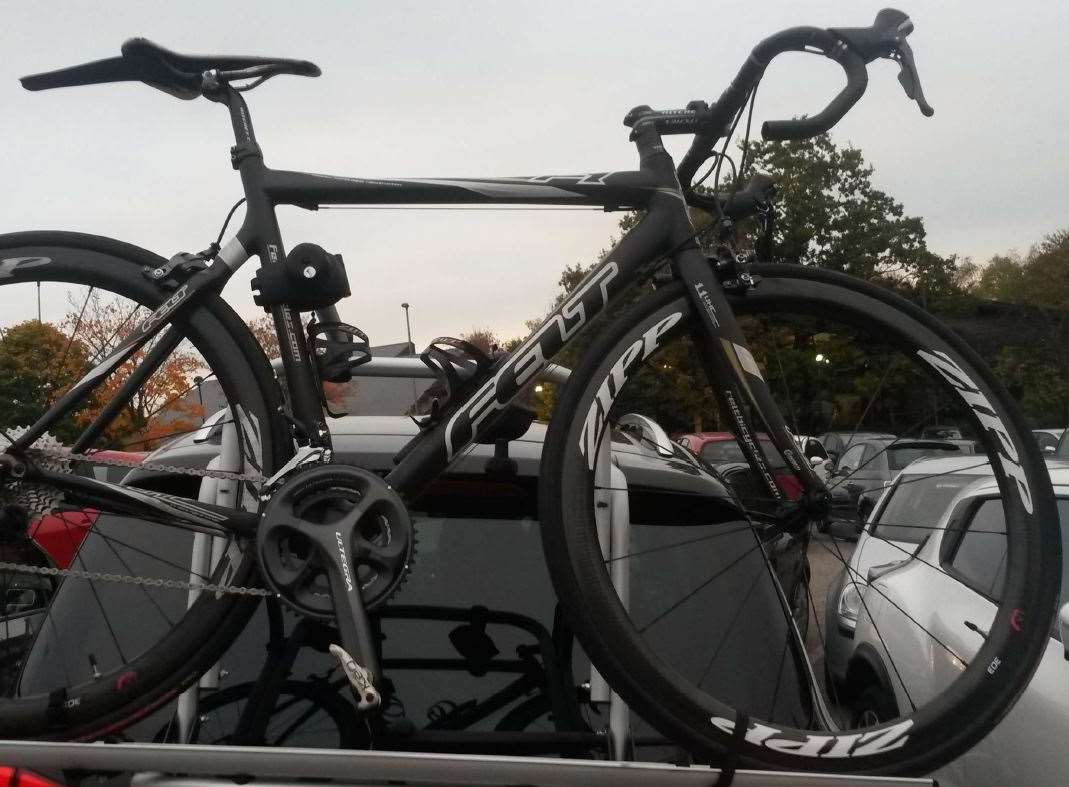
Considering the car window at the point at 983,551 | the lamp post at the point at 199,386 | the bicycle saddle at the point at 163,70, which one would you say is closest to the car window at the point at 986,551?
the car window at the point at 983,551

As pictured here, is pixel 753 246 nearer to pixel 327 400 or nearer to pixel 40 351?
pixel 327 400

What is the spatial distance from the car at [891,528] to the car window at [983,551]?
11cm

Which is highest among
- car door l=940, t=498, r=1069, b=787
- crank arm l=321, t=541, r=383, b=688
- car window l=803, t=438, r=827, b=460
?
car window l=803, t=438, r=827, b=460

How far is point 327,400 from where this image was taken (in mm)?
2346

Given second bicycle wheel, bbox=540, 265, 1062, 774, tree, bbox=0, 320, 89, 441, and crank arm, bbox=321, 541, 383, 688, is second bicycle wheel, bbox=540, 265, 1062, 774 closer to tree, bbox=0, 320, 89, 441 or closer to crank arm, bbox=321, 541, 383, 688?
crank arm, bbox=321, 541, 383, 688

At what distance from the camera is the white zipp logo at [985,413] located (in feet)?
6.68

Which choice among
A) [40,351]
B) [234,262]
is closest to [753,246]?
[234,262]

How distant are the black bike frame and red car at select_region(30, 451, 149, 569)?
0.27 ft

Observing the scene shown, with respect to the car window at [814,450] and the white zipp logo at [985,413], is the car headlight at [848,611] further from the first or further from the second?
the white zipp logo at [985,413]

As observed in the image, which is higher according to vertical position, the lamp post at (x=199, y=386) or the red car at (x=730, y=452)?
the lamp post at (x=199, y=386)

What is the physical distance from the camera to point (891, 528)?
3.02 metres

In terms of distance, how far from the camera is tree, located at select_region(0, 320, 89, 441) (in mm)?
2287

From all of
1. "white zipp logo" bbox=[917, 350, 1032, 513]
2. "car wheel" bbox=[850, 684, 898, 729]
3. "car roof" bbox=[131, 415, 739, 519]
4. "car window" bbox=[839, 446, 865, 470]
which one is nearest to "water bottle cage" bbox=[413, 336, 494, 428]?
"car roof" bbox=[131, 415, 739, 519]

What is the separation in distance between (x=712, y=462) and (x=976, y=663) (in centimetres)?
98
